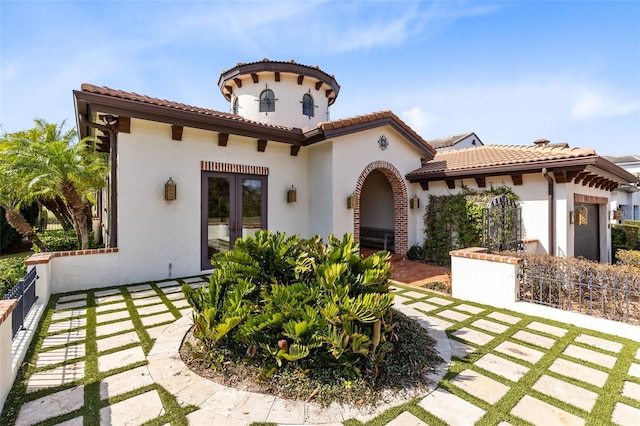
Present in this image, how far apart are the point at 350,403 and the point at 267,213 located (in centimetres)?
697

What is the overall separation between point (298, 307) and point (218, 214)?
585 cm

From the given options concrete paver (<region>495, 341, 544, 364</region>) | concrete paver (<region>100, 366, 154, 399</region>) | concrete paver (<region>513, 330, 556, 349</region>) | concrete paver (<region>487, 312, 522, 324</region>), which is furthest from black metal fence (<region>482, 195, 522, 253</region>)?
concrete paver (<region>100, 366, 154, 399</region>)

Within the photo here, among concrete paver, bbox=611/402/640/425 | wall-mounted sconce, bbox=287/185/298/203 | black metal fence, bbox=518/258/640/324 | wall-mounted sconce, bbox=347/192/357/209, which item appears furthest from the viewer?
wall-mounted sconce, bbox=287/185/298/203

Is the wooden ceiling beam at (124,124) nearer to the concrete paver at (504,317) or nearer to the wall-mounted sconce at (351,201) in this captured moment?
the wall-mounted sconce at (351,201)

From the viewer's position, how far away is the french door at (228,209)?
326 inches

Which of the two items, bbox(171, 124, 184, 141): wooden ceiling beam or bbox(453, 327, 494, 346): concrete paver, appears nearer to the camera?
bbox(453, 327, 494, 346): concrete paver

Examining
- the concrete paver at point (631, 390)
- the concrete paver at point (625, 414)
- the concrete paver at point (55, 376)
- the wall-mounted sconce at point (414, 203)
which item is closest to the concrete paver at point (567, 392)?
the concrete paver at point (625, 414)

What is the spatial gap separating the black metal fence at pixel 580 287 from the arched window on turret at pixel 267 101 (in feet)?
36.1

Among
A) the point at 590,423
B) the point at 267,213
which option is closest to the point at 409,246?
the point at 267,213

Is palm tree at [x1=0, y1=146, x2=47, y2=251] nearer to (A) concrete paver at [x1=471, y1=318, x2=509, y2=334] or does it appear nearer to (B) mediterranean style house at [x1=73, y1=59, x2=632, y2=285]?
(B) mediterranean style house at [x1=73, y1=59, x2=632, y2=285]

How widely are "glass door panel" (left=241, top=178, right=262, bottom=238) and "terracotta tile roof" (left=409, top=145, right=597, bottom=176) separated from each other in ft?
19.9

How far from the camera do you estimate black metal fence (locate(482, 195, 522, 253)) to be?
837 centimetres

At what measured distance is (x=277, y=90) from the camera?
1276cm

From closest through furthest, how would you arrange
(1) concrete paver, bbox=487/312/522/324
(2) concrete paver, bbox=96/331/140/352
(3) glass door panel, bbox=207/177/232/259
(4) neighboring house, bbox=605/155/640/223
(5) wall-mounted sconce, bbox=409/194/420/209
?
(2) concrete paver, bbox=96/331/140/352
(1) concrete paver, bbox=487/312/522/324
(3) glass door panel, bbox=207/177/232/259
(5) wall-mounted sconce, bbox=409/194/420/209
(4) neighboring house, bbox=605/155/640/223
